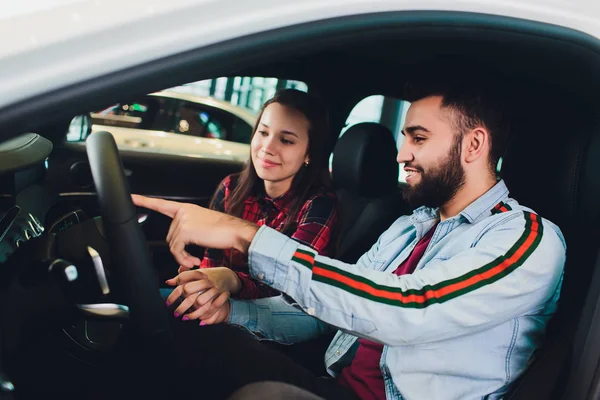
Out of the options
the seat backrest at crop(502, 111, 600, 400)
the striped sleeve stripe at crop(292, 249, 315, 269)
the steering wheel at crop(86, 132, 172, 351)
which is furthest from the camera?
the seat backrest at crop(502, 111, 600, 400)

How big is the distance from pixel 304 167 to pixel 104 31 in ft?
4.67

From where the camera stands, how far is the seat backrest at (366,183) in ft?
6.75

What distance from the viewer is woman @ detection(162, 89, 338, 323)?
6.49ft

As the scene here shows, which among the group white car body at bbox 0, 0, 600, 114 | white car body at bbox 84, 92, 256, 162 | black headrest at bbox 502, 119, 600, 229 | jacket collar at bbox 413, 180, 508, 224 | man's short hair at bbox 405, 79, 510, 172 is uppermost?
white car body at bbox 0, 0, 600, 114

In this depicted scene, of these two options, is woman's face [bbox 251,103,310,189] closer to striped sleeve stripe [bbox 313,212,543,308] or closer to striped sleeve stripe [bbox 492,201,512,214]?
striped sleeve stripe [bbox 492,201,512,214]

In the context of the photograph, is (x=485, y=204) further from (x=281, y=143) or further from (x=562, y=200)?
(x=281, y=143)

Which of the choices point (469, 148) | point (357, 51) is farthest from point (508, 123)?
point (357, 51)

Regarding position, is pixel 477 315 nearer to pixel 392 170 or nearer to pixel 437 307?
pixel 437 307

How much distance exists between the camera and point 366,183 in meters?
2.11

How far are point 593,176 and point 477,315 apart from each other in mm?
451

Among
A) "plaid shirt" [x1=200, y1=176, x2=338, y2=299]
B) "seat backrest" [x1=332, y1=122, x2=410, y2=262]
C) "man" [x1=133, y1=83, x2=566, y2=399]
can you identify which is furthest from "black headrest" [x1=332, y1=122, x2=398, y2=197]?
"man" [x1=133, y1=83, x2=566, y2=399]

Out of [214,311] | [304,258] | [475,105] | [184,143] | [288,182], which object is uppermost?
[475,105]

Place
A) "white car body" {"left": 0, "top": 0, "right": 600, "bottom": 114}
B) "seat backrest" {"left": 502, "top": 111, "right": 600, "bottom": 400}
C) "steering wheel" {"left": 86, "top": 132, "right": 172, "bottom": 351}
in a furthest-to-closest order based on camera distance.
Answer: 1. "seat backrest" {"left": 502, "top": 111, "right": 600, "bottom": 400}
2. "steering wheel" {"left": 86, "top": 132, "right": 172, "bottom": 351}
3. "white car body" {"left": 0, "top": 0, "right": 600, "bottom": 114}

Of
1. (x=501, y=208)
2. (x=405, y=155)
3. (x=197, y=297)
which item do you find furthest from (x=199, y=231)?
(x=501, y=208)
